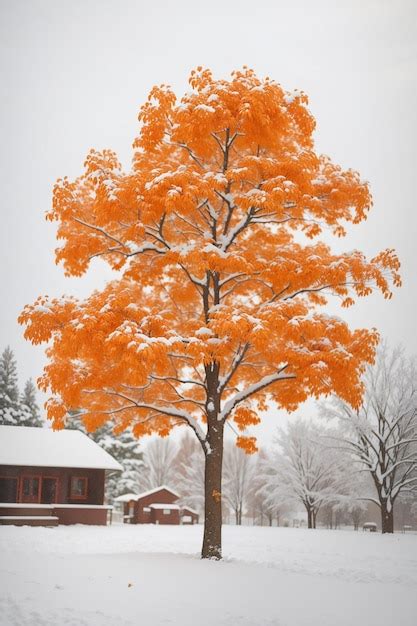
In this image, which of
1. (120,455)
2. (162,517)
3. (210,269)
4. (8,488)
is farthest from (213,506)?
(120,455)

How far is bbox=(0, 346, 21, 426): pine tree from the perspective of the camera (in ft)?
152

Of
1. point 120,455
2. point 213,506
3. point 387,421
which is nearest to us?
point 213,506

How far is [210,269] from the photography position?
10.9 m

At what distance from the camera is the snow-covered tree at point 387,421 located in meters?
27.5

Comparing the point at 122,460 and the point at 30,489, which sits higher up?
the point at 122,460

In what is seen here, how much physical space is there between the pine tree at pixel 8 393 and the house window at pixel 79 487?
59.8ft

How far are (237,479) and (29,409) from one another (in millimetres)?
19901

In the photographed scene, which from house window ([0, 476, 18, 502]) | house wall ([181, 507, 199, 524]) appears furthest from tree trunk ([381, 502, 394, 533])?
house wall ([181, 507, 199, 524])

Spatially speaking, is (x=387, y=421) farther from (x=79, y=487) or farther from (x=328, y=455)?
(x=79, y=487)

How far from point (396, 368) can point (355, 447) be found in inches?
186

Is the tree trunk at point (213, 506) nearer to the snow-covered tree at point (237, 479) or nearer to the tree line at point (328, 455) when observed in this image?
the tree line at point (328, 455)

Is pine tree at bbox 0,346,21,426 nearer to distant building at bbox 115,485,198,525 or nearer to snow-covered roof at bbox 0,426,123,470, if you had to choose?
distant building at bbox 115,485,198,525

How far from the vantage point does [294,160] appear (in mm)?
10641

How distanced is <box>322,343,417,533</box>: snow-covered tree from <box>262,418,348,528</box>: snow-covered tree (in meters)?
5.98
